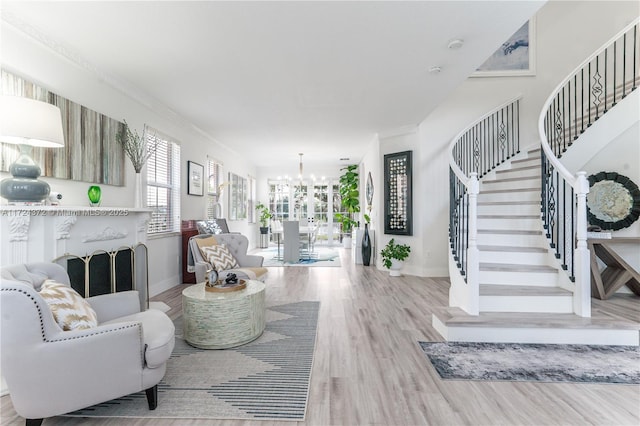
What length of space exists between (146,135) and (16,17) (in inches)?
70.2

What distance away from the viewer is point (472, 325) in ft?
9.14

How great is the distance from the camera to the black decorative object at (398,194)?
5.78 metres

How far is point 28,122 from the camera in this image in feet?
6.95

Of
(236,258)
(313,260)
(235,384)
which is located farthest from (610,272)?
(313,260)

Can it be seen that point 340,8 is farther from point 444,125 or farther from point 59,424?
point 444,125

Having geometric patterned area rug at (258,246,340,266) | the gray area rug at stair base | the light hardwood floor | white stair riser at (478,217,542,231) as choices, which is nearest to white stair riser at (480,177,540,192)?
white stair riser at (478,217,542,231)

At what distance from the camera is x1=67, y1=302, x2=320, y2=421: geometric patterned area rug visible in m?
1.79

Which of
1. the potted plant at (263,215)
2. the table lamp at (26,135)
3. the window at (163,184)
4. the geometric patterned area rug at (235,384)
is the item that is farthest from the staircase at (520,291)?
the potted plant at (263,215)

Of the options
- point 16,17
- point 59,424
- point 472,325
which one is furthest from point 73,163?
point 472,325

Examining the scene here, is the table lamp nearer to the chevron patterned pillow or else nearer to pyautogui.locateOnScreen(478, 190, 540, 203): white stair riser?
the chevron patterned pillow

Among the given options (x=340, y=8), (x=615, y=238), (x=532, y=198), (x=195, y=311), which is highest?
(x=340, y=8)

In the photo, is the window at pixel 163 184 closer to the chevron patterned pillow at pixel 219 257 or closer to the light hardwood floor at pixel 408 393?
the chevron patterned pillow at pixel 219 257

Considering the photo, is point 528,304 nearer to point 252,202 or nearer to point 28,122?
point 28,122

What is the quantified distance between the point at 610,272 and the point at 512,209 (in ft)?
4.36
